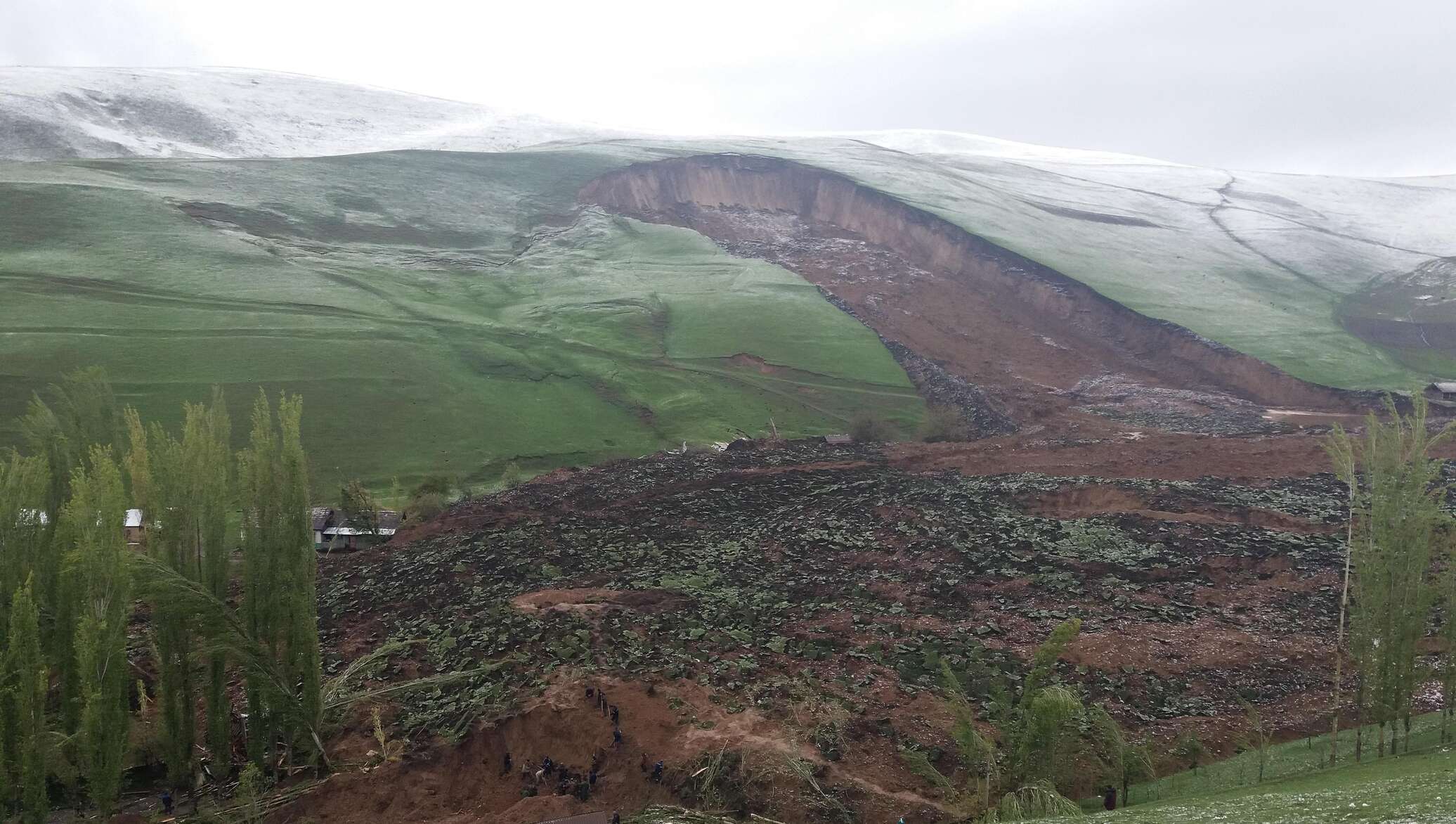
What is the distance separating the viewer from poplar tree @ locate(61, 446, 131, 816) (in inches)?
634

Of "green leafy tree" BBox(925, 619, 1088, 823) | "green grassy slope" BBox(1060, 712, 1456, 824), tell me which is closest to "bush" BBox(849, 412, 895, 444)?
"green grassy slope" BBox(1060, 712, 1456, 824)

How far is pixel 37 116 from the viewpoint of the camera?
97.4 metres

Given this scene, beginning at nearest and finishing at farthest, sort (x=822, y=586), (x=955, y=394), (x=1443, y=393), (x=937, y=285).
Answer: (x=822, y=586) → (x=1443, y=393) → (x=955, y=394) → (x=937, y=285)

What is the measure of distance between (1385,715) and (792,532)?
2046cm

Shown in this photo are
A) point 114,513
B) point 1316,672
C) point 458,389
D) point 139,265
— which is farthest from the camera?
point 139,265

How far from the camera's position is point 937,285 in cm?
8175

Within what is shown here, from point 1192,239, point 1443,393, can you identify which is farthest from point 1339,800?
point 1192,239

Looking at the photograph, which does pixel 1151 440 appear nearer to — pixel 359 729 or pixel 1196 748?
pixel 1196 748

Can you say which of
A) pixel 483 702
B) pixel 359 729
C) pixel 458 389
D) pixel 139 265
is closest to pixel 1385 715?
pixel 483 702

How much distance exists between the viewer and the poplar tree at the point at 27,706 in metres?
15.3

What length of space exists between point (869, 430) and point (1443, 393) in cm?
3660

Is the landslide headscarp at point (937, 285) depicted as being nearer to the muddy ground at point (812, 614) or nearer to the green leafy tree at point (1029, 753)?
the muddy ground at point (812, 614)

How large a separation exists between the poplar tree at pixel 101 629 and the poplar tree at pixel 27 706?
0.64m

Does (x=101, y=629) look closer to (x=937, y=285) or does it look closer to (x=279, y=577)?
(x=279, y=577)
